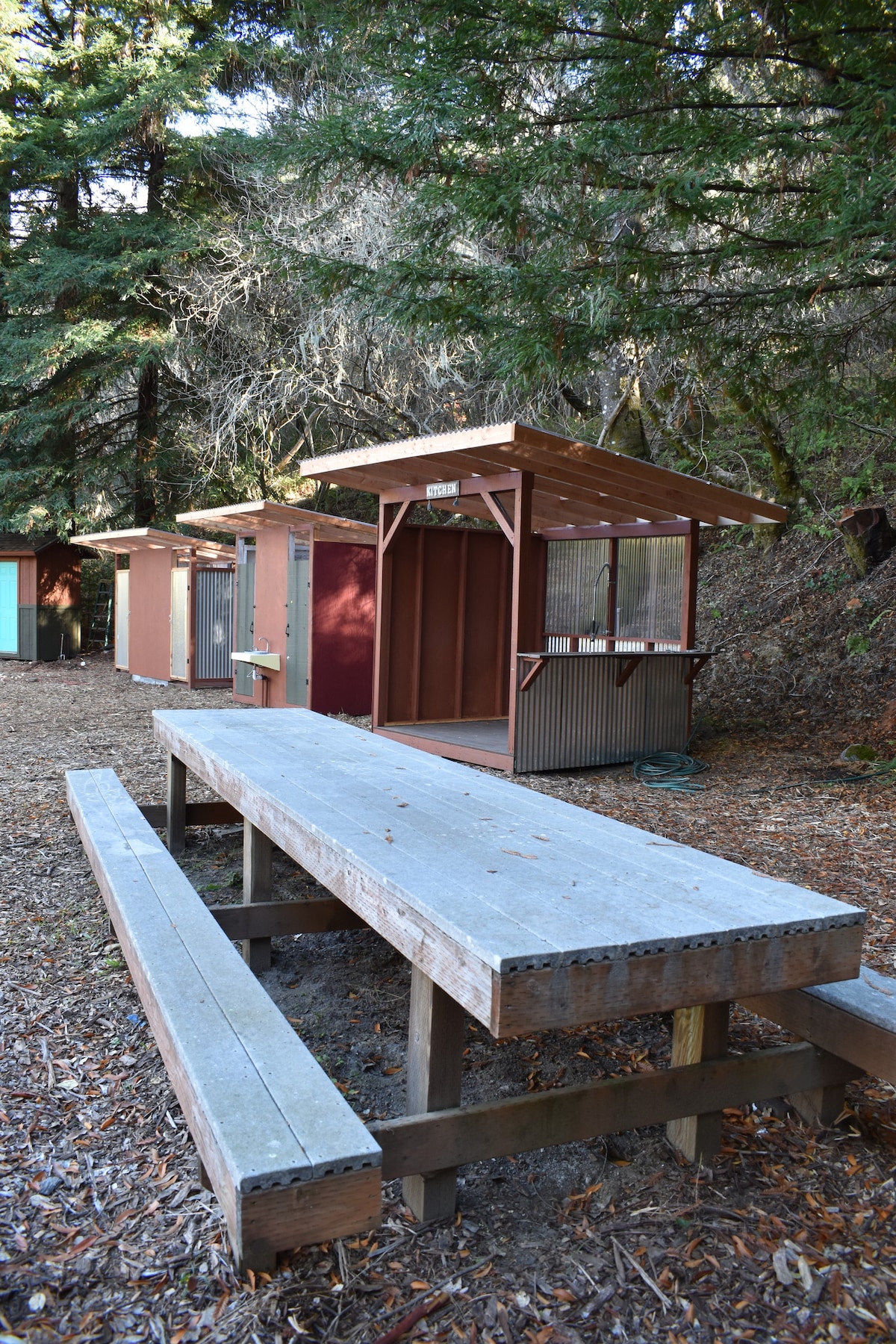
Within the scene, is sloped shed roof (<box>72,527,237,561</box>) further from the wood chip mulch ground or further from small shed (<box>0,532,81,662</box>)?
the wood chip mulch ground

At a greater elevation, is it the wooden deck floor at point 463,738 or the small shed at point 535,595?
the small shed at point 535,595

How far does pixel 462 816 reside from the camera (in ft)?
10.5

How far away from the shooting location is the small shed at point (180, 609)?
53.0ft

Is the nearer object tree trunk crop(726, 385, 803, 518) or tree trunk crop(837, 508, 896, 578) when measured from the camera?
tree trunk crop(837, 508, 896, 578)

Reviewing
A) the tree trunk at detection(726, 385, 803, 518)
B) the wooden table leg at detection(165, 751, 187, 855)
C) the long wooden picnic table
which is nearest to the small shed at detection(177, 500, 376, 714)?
the tree trunk at detection(726, 385, 803, 518)

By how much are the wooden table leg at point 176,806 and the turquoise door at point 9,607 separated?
1756cm

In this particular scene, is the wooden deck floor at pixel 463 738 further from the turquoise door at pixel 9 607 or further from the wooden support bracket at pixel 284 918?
the turquoise door at pixel 9 607

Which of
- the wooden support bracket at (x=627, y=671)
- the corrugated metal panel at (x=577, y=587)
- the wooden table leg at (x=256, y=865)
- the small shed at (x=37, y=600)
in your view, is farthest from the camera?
the small shed at (x=37, y=600)

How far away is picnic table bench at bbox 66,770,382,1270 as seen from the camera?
182 centimetres

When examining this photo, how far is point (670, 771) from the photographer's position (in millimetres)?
8719

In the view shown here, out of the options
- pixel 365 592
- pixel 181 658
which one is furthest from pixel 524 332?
pixel 181 658

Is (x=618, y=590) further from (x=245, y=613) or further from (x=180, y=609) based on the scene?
(x=180, y=609)

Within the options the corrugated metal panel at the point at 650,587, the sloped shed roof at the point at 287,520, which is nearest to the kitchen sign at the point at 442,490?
the corrugated metal panel at the point at 650,587

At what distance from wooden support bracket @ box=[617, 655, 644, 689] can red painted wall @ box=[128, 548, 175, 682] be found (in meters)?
9.94
